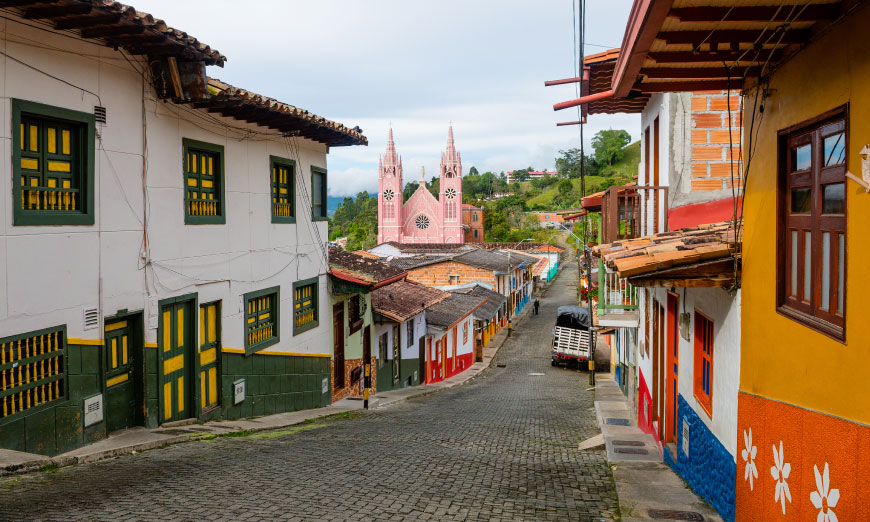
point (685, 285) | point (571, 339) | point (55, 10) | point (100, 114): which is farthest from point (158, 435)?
point (571, 339)

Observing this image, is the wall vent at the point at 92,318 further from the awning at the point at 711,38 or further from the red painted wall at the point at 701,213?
the red painted wall at the point at 701,213

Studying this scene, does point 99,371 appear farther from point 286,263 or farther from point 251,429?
point 286,263

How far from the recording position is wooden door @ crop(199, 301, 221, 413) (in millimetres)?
11133

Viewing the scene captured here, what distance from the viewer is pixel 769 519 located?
16.4ft

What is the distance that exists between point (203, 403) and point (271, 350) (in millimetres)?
2271

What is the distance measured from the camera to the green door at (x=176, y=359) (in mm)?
10141

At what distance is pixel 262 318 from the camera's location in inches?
515

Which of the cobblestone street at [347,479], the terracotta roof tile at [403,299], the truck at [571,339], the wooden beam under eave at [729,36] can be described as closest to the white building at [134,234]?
the cobblestone street at [347,479]

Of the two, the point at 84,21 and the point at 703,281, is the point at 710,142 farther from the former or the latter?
the point at 84,21

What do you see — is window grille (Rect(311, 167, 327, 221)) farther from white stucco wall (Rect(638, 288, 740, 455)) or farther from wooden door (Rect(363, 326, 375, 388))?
white stucco wall (Rect(638, 288, 740, 455))

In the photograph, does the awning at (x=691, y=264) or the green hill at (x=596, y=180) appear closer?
the awning at (x=691, y=264)

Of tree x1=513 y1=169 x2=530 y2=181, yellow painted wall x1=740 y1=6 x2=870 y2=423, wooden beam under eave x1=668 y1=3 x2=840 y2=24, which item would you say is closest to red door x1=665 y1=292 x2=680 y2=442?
yellow painted wall x1=740 y1=6 x2=870 y2=423

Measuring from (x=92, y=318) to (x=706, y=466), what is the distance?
727 cm

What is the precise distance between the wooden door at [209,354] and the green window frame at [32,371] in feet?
9.94
